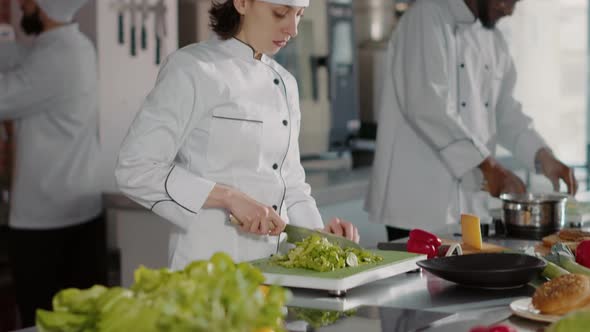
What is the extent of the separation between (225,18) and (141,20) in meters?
1.93

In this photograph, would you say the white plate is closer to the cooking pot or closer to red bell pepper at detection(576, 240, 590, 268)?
red bell pepper at detection(576, 240, 590, 268)

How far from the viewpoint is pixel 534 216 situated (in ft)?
8.41

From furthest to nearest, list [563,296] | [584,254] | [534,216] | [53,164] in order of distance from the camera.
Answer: [53,164] < [534,216] < [584,254] < [563,296]

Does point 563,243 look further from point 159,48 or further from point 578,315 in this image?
point 159,48

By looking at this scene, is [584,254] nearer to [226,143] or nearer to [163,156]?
[226,143]

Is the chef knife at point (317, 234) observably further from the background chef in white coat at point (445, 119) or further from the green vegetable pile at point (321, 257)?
the background chef in white coat at point (445, 119)

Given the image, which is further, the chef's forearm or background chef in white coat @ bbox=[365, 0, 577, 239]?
background chef in white coat @ bbox=[365, 0, 577, 239]

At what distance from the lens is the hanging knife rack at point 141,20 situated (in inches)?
159

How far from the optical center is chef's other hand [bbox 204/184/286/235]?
202cm

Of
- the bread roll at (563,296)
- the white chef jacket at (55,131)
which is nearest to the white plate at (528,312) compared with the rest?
the bread roll at (563,296)

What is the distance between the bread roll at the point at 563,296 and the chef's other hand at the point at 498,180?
49.4 inches

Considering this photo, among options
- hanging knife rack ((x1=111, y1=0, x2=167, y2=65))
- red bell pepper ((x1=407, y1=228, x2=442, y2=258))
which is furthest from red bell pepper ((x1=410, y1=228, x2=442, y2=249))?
→ hanging knife rack ((x1=111, y1=0, x2=167, y2=65))

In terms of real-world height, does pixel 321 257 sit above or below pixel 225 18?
below

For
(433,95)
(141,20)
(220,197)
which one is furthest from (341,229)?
(141,20)
